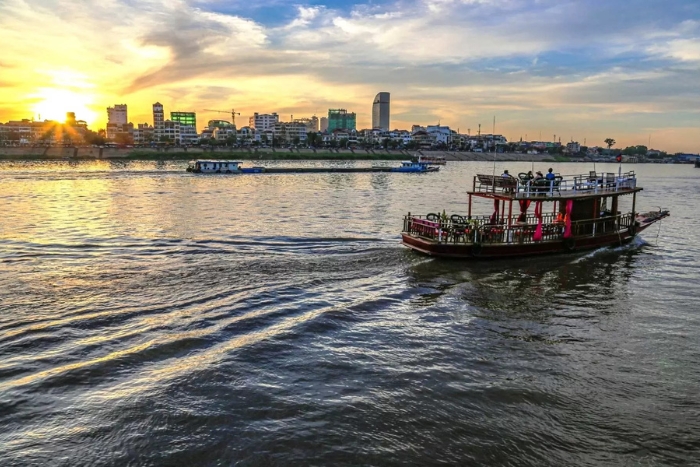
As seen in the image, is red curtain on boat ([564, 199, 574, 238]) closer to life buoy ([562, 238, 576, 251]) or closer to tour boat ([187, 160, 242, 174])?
life buoy ([562, 238, 576, 251])

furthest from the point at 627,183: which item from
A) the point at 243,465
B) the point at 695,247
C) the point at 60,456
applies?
the point at 60,456

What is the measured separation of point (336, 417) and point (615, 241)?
25711 mm

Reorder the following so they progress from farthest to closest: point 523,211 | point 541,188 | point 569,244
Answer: point 523,211, point 569,244, point 541,188

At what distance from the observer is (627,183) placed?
105ft

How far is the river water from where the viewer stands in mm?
10789

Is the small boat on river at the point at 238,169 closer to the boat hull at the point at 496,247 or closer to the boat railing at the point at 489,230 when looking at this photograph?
the boat railing at the point at 489,230

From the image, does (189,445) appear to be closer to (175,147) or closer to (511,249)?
(511,249)

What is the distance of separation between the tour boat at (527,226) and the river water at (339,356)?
100 cm

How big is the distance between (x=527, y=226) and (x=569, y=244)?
2687 millimetres

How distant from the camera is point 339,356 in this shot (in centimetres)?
1477

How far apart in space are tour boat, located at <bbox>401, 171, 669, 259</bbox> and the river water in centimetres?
100

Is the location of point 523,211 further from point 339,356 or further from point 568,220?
point 339,356

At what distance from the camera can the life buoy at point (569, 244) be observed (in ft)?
92.3

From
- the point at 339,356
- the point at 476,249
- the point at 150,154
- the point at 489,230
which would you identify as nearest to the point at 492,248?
the point at 476,249
